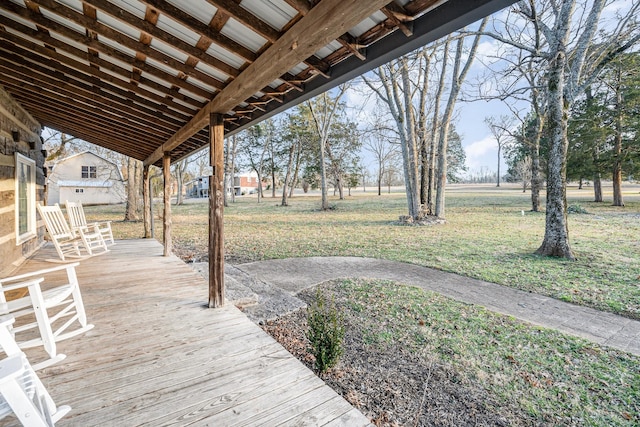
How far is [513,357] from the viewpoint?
108 inches

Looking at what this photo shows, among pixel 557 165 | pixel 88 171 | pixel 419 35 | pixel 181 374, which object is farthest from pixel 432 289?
pixel 88 171

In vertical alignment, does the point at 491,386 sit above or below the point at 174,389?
below

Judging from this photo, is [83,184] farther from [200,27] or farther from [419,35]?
[419,35]

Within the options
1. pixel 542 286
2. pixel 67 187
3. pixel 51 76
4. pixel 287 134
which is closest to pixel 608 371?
pixel 542 286

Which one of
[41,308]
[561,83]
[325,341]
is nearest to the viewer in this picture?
[41,308]

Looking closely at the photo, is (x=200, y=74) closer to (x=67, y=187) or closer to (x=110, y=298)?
(x=110, y=298)

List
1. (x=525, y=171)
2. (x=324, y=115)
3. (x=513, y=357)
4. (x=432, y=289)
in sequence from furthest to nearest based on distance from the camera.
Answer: (x=525, y=171) → (x=324, y=115) → (x=432, y=289) → (x=513, y=357)

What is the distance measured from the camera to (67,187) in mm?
23578

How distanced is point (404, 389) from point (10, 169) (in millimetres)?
6510

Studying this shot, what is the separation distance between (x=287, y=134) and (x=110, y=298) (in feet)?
77.9

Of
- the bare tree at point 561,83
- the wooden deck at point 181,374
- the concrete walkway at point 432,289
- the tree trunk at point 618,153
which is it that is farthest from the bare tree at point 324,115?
the wooden deck at point 181,374

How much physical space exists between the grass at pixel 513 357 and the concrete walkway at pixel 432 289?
309mm

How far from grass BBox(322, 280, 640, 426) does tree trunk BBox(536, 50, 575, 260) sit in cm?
362

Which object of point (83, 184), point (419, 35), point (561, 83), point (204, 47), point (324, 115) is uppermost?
point (324, 115)
